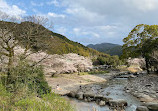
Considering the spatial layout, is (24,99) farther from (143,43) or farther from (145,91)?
(143,43)

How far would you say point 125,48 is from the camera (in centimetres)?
3225

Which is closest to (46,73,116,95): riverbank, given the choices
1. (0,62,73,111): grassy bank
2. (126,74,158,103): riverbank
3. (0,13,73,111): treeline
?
(0,13,73,111): treeline

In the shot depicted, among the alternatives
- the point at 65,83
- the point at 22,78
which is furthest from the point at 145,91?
the point at 22,78

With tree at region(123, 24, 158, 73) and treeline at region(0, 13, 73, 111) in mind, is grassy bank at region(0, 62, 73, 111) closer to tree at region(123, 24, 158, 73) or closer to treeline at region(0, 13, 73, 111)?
treeline at region(0, 13, 73, 111)

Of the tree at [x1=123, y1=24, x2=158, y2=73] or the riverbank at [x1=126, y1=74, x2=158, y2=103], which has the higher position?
the tree at [x1=123, y1=24, x2=158, y2=73]

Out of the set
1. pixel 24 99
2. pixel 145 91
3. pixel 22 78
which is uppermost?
pixel 22 78

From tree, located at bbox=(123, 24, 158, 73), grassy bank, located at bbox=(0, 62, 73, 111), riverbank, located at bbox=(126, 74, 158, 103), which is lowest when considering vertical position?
riverbank, located at bbox=(126, 74, 158, 103)

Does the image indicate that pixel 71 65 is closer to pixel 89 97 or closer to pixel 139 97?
pixel 89 97

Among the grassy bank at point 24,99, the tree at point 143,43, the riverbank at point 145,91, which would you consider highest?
the tree at point 143,43

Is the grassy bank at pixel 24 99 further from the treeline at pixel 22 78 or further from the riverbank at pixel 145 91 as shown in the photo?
the riverbank at pixel 145 91

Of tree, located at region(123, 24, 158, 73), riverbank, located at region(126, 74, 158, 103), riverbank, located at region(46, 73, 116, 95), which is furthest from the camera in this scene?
tree, located at region(123, 24, 158, 73)

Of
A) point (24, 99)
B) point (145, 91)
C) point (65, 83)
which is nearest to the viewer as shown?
point (24, 99)

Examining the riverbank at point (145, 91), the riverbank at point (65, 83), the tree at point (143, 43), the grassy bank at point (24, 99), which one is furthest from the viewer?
the tree at point (143, 43)

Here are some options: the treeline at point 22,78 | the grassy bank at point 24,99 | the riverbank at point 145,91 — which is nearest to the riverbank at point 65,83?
the treeline at point 22,78
